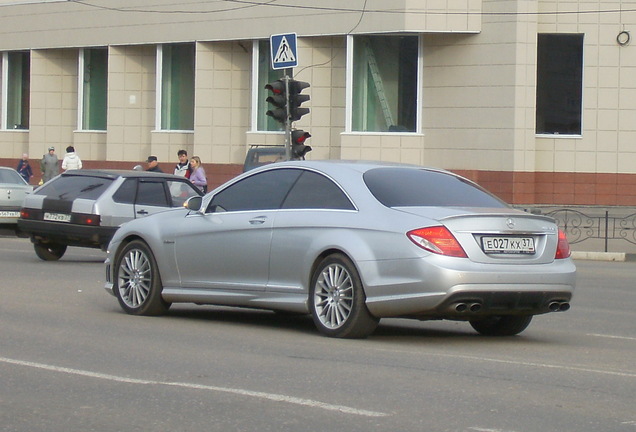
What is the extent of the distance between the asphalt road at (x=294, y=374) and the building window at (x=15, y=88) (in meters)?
35.6

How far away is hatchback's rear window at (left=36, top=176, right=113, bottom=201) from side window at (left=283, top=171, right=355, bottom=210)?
30.2 feet

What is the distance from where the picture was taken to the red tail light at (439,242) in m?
9.88

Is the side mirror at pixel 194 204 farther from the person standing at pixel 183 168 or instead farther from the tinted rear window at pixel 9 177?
the person standing at pixel 183 168

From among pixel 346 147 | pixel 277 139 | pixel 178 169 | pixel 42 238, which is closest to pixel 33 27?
pixel 277 139

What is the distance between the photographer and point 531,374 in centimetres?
863

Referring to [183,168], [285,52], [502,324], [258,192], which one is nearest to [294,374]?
[502,324]

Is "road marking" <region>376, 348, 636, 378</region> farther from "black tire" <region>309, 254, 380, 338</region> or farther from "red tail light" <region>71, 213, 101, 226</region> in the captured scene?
"red tail light" <region>71, 213, 101, 226</region>

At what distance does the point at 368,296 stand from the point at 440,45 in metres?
26.1

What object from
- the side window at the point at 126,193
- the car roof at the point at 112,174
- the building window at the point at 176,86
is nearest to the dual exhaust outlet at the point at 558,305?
the side window at the point at 126,193

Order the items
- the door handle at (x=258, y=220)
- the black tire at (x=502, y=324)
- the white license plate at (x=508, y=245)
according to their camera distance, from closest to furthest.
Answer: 1. the white license plate at (x=508, y=245)
2. the black tire at (x=502, y=324)
3. the door handle at (x=258, y=220)

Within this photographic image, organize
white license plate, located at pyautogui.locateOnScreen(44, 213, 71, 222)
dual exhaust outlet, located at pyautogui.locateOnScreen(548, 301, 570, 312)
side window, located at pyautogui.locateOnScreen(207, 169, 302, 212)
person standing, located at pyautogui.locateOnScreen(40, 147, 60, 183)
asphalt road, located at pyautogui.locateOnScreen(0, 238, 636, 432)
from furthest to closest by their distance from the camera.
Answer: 1. person standing, located at pyautogui.locateOnScreen(40, 147, 60, 183)
2. white license plate, located at pyautogui.locateOnScreen(44, 213, 71, 222)
3. side window, located at pyautogui.locateOnScreen(207, 169, 302, 212)
4. dual exhaust outlet, located at pyautogui.locateOnScreen(548, 301, 570, 312)
5. asphalt road, located at pyautogui.locateOnScreen(0, 238, 636, 432)

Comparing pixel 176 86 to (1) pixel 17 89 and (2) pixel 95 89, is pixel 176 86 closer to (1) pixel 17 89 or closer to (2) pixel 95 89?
(2) pixel 95 89

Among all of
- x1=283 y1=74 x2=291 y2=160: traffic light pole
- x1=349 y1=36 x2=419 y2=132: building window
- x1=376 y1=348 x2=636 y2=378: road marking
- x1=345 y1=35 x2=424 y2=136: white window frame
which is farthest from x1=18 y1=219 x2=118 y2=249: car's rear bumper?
x1=349 y1=36 x2=419 y2=132: building window

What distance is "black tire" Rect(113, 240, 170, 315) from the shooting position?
472 inches
